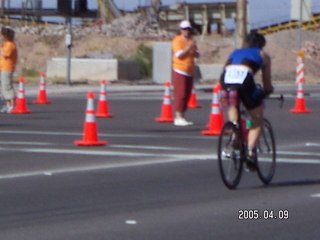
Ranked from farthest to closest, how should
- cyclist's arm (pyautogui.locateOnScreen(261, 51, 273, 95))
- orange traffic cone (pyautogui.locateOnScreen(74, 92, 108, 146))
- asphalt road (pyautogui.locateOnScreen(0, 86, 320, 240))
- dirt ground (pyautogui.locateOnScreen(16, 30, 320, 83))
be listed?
dirt ground (pyautogui.locateOnScreen(16, 30, 320, 83)), orange traffic cone (pyautogui.locateOnScreen(74, 92, 108, 146)), cyclist's arm (pyautogui.locateOnScreen(261, 51, 273, 95)), asphalt road (pyautogui.locateOnScreen(0, 86, 320, 240))

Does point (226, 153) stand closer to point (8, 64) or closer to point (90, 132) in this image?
point (90, 132)

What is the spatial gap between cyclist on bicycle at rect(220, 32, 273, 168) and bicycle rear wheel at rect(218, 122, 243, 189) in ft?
0.44

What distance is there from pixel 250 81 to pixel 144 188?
171 cm

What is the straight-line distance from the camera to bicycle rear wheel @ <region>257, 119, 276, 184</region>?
10914 mm

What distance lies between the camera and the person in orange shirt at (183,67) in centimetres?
1806

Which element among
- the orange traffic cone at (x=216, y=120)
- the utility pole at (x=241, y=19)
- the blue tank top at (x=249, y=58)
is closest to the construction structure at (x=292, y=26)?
Answer: the utility pole at (x=241, y=19)

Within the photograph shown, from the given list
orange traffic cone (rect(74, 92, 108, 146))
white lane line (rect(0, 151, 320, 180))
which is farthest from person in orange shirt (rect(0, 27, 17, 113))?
white lane line (rect(0, 151, 320, 180))

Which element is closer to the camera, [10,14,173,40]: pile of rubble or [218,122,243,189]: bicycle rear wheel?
[218,122,243,189]: bicycle rear wheel

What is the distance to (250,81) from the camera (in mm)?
10453

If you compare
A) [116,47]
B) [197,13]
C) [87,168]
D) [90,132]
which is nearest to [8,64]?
[90,132]

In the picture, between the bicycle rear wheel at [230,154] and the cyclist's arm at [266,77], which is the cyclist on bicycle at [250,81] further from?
the bicycle rear wheel at [230,154]

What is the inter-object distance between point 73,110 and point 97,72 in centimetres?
1720

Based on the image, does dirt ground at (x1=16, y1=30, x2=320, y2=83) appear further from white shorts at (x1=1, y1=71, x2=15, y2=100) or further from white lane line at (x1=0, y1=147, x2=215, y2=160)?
white lane line at (x1=0, y1=147, x2=215, y2=160)

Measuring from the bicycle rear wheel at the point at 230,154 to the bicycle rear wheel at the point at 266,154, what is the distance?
42 cm
